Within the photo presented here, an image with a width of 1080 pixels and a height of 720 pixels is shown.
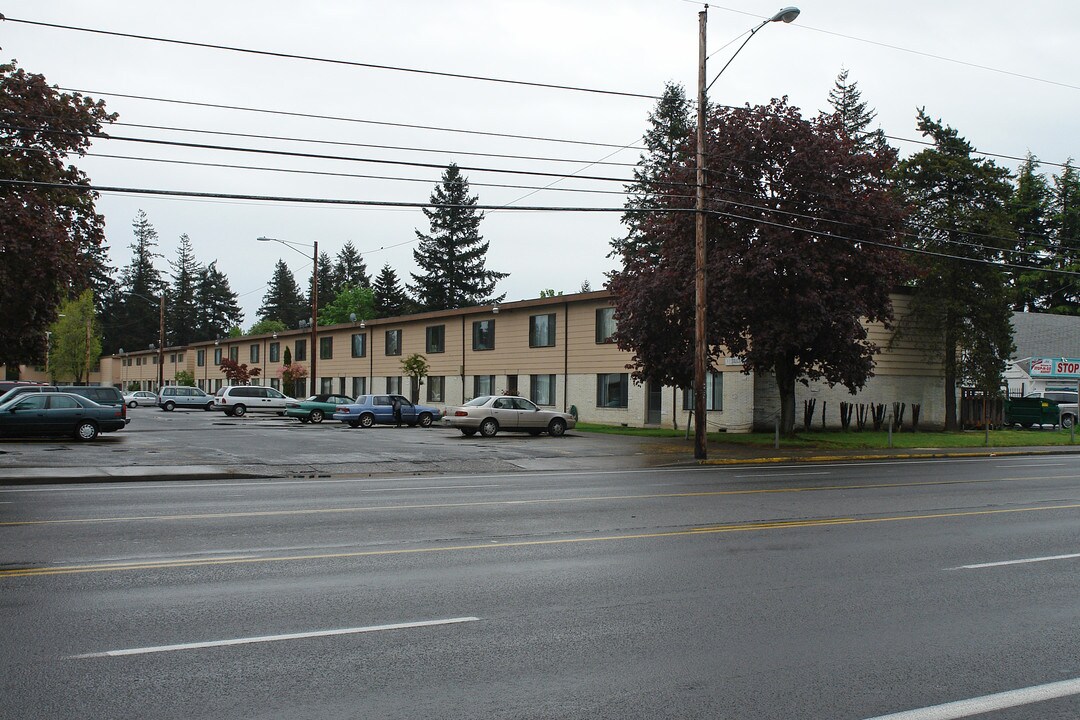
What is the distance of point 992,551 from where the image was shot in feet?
33.9

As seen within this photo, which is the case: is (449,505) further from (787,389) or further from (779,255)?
(787,389)

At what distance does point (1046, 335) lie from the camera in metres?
55.8

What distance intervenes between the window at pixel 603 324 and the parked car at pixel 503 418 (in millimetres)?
8476

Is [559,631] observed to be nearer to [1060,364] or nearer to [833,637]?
[833,637]

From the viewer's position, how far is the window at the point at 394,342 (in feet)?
196

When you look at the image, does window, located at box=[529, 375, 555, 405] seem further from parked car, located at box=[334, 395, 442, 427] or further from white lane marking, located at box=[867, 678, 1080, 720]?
white lane marking, located at box=[867, 678, 1080, 720]

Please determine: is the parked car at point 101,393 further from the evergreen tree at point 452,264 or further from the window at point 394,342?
the evergreen tree at point 452,264

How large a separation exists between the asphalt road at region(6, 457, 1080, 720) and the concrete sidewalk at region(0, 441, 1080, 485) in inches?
185

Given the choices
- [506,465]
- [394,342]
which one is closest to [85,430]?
[506,465]

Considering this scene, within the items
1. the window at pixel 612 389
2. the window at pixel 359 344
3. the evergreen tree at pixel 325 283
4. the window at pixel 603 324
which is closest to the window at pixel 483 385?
the window at pixel 612 389

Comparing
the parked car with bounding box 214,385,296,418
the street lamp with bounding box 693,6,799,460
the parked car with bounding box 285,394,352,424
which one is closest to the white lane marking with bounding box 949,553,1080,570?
the street lamp with bounding box 693,6,799,460

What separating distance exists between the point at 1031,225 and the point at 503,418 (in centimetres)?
6727

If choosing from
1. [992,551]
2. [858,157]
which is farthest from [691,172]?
[992,551]

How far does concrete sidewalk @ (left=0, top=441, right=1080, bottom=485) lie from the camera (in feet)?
61.3
